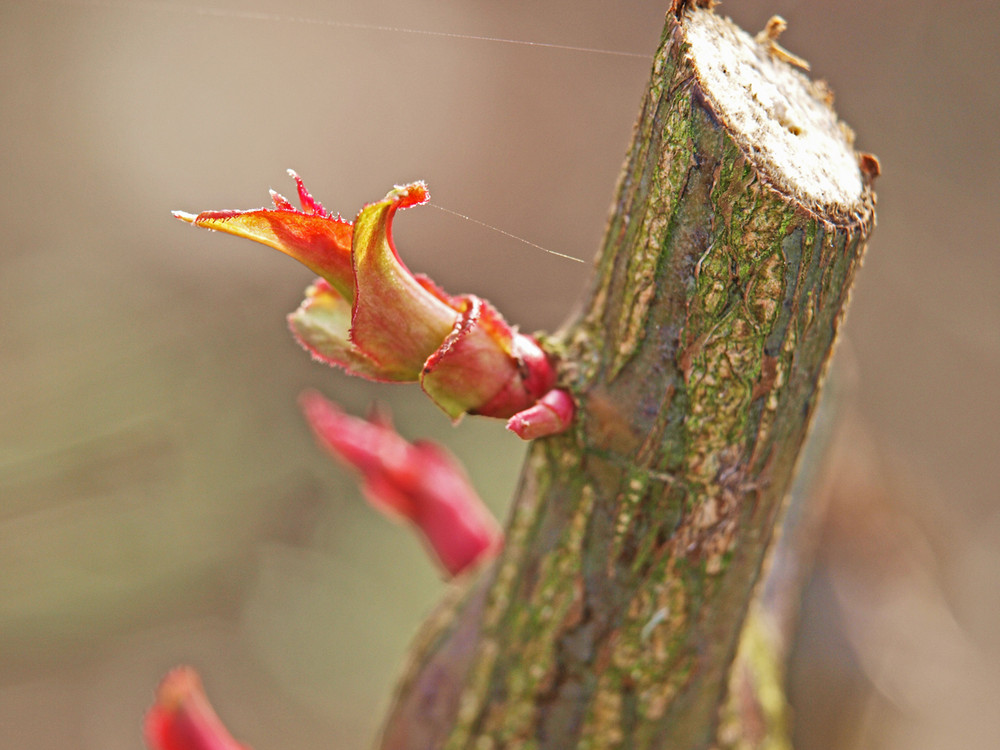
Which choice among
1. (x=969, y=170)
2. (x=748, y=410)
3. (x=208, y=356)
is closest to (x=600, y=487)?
(x=748, y=410)

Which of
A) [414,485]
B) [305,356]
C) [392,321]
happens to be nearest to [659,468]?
[392,321]

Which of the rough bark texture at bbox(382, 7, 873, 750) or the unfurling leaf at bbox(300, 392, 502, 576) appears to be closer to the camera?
the rough bark texture at bbox(382, 7, 873, 750)

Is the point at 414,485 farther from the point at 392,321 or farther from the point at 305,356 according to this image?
the point at 305,356

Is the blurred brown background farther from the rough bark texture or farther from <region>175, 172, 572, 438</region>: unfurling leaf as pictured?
<region>175, 172, 572, 438</region>: unfurling leaf

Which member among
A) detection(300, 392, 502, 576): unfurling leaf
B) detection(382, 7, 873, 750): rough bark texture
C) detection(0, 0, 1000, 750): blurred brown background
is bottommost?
detection(0, 0, 1000, 750): blurred brown background

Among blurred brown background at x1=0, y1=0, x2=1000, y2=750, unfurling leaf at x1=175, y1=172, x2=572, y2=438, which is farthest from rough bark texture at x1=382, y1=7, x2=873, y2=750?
blurred brown background at x1=0, y1=0, x2=1000, y2=750

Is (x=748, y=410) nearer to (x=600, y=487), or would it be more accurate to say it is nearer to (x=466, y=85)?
(x=600, y=487)

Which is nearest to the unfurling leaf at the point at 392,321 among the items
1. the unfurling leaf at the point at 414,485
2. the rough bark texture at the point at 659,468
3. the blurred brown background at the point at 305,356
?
the rough bark texture at the point at 659,468
